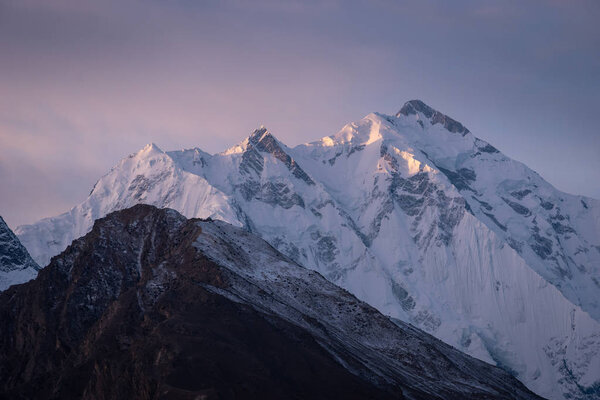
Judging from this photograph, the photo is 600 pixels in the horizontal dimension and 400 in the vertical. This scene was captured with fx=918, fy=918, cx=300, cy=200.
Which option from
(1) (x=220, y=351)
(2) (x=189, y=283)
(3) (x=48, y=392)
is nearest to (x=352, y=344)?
(2) (x=189, y=283)

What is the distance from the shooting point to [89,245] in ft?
551

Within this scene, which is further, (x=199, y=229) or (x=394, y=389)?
(x=199, y=229)

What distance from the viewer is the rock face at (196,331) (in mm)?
119938

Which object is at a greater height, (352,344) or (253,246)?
(253,246)

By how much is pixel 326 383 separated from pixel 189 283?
99.9 ft

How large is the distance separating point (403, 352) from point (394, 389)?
32886 mm

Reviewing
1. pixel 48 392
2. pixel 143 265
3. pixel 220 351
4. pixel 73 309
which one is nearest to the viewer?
pixel 220 351

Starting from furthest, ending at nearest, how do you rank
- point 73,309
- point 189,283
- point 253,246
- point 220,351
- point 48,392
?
point 253,246, point 73,309, point 189,283, point 48,392, point 220,351

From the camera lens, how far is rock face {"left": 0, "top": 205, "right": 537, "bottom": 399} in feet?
393

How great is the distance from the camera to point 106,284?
526ft

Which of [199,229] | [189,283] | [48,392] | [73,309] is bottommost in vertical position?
[48,392]

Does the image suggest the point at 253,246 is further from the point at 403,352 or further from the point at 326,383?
the point at 326,383

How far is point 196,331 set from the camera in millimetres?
125938

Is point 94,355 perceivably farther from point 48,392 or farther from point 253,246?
point 253,246
